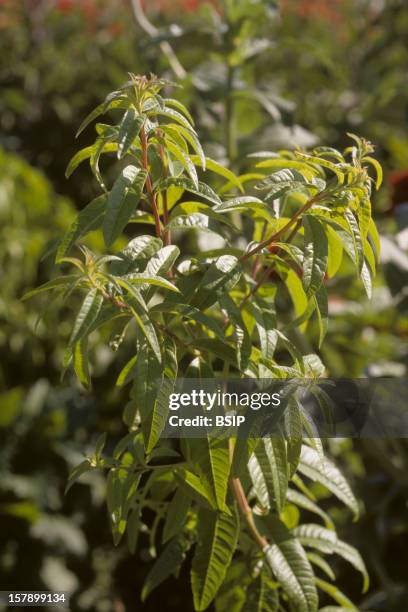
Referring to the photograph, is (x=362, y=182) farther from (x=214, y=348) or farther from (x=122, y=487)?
(x=122, y=487)

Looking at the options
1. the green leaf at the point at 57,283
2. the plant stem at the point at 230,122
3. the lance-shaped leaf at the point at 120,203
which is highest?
the plant stem at the point at 230,122

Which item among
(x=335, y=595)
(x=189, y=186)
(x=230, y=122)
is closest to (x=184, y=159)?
(x=189, y=186)

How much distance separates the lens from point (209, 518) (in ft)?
2.94

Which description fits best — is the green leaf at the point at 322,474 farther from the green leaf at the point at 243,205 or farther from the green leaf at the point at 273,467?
the green leaf at the point at 243,205

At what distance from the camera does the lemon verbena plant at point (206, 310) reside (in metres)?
0.73

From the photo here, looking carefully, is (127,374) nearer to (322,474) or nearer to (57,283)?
(57,283)

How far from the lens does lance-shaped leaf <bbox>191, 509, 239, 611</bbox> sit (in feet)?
2.81

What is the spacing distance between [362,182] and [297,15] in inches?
181

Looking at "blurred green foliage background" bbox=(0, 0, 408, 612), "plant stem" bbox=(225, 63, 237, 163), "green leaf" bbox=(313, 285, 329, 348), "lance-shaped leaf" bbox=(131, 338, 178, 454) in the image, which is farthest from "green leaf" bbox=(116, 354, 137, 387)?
"plant stem" bbox=(225, 63, 237, 163)

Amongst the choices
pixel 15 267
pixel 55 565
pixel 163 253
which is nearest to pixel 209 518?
pixel 163 253

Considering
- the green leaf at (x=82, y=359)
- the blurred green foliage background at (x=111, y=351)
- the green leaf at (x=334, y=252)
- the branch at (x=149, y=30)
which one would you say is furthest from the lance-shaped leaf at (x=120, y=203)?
the branch at (x=149, y=30)

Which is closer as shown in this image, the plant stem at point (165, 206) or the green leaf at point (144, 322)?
the green leaf at point (144, 322)

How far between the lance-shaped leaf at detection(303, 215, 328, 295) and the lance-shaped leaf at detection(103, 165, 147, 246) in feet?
0.53

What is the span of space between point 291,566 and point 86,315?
411 millimetres
